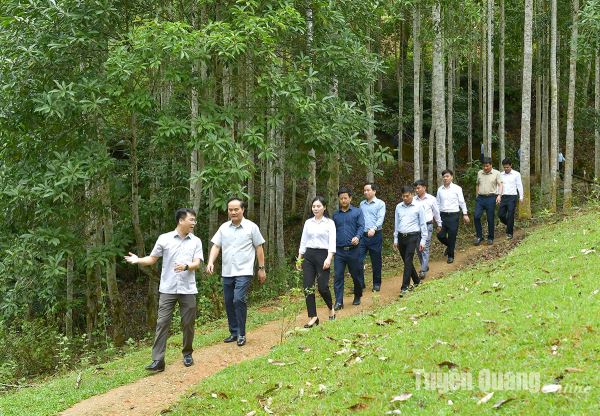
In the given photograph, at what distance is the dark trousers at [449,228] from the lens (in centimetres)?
1207

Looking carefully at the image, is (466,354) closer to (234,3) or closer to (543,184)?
(234,3)

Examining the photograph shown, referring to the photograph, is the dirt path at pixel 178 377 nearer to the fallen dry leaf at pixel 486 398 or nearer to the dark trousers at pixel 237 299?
the dark trousers at pixel 237 299

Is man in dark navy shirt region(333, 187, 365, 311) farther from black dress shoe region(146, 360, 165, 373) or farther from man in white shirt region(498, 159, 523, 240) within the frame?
man in white shirt region(498, 159, 523, 240)

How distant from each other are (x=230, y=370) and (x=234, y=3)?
22.3ft

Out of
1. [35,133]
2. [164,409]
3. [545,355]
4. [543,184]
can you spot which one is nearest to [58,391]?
[164,409]

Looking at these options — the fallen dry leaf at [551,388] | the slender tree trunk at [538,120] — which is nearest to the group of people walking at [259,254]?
the fallen dry leaf at [551,388]

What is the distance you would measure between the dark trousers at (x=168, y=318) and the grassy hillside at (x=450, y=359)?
84 centimetres

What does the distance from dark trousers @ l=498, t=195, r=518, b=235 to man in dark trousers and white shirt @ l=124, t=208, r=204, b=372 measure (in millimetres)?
8717

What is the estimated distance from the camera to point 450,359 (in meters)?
5.14

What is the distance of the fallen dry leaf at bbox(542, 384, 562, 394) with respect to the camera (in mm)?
4031

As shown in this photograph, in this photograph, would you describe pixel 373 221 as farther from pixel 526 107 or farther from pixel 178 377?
pixel 526 107

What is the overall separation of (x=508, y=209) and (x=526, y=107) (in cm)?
399

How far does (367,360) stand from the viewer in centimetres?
567

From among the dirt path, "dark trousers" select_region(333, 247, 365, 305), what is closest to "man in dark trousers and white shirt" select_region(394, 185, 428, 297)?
the dirt path
